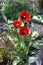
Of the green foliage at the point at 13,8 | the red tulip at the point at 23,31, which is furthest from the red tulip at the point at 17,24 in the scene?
the green foliage at the point at 13,8

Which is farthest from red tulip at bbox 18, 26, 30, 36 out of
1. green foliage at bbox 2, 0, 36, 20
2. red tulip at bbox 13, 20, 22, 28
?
green foliage at bbox 2, 0, 36, 20

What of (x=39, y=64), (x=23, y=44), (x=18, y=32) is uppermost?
(x=18, y=32)

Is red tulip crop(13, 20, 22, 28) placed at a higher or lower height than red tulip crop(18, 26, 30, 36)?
higher

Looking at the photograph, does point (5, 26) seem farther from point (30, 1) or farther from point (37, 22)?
point (30, 1)

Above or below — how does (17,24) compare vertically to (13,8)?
above

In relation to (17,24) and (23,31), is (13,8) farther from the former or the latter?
(23,31)

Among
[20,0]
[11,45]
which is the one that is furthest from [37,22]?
[11,45]

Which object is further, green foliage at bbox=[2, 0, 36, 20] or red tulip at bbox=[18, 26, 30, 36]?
green foliage at bbox=[2, 0, 36, 20]

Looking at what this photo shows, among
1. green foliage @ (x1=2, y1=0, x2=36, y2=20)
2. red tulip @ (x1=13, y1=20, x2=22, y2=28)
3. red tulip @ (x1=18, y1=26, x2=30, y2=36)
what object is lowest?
green foliage @ (x1=2, y1=0, x2=36, y2=20)

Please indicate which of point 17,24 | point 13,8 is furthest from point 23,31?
point 13,8

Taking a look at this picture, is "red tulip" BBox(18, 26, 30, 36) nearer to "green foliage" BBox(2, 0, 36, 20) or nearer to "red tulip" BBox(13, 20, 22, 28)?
"red tulip" BBox(13, 20, 22, 28)

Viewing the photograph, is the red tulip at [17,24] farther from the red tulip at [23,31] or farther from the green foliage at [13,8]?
the green foliage at [13,8]
